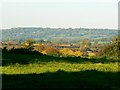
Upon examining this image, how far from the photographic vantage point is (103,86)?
1656cm

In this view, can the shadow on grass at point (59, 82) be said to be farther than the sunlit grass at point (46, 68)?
No

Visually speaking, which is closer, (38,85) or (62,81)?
(38,85)

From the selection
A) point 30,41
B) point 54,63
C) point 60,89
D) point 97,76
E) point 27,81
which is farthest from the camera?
point 30,41

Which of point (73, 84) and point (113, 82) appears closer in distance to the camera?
point (73, 84)

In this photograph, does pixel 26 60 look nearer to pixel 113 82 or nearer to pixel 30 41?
pixel 113 82

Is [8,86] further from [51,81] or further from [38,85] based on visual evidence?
[51,81]

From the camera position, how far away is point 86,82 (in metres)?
17.6

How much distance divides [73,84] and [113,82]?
2727 mm

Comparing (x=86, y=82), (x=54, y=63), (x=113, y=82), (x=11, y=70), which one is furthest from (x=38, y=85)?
(x=54, y=63)

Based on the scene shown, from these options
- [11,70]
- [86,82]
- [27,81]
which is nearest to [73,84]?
[86,82]

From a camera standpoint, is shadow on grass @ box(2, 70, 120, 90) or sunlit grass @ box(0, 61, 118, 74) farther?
sunlit grass @ box(0, 61, 118, 74)

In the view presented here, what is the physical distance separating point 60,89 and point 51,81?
2366 millimetres

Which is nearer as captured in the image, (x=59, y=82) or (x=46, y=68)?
(x=59, y=82)

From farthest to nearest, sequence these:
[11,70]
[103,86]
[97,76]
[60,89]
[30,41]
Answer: [30,41] < [11,70] < [97,76] < [103,86] < [60,89]
